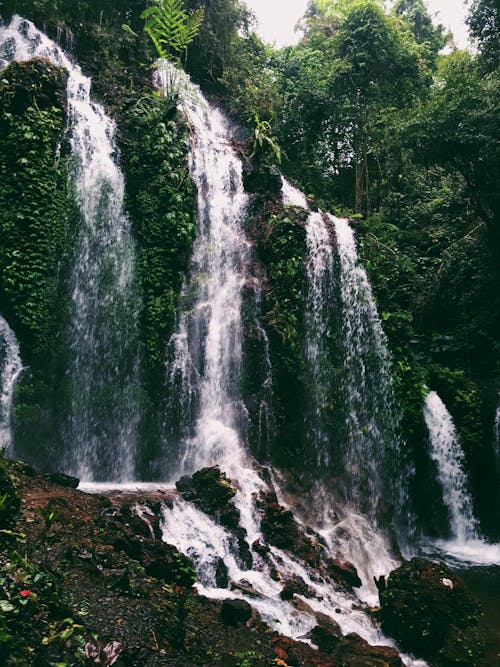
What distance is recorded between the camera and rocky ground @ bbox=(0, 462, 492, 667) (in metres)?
3.67

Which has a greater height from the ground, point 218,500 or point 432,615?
point 218,500

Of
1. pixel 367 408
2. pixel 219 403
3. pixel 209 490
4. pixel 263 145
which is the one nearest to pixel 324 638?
pixel 209 490

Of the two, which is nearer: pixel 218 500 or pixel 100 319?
pixel 218 500

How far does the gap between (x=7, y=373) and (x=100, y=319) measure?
2.12m

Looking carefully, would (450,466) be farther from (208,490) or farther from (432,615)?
(208,490)

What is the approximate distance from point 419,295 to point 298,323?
464 centimetres

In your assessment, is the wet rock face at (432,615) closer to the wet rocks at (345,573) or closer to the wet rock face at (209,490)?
the wet rocks at (345,573)

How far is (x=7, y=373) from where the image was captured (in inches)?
358

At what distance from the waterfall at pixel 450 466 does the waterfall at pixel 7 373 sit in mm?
9034

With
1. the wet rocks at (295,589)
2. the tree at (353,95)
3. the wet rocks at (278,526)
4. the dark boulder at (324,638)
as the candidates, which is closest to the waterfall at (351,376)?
the wet rocks at (278,526)

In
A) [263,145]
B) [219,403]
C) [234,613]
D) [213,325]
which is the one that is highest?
[263,145]

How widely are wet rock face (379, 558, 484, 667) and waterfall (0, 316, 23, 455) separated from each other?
22.7 feet

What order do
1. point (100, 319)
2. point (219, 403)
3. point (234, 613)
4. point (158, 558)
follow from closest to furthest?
point (234, 613) < point (158, 558) < point (100, 319) < point (219, 403)

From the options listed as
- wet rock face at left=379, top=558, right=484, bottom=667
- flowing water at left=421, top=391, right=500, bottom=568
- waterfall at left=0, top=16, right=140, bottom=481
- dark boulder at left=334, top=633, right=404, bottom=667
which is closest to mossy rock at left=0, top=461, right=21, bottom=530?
dark boulder at left=334, top=633, right=404, bottom=667
